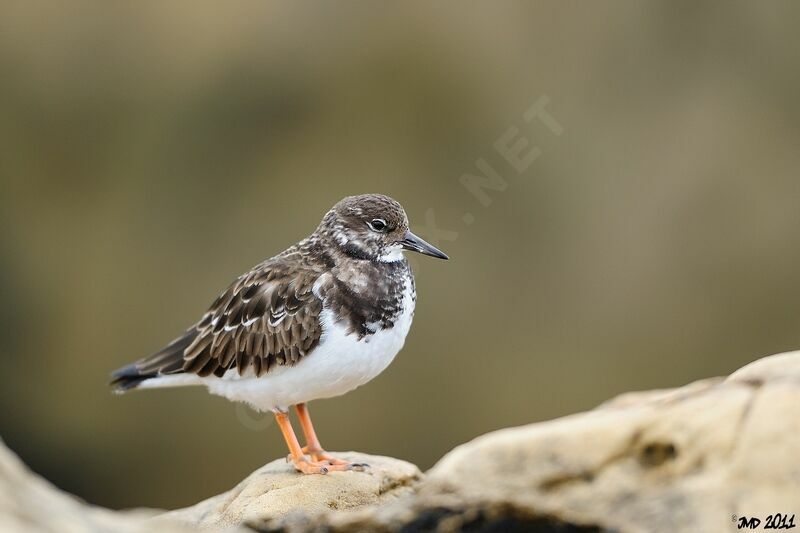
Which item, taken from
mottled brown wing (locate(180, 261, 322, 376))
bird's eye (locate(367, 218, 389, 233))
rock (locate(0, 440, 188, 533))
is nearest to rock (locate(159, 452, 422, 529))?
mottled brown wing (locate(180, 261, 322, 376))

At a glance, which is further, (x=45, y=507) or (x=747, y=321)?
(x=747, y=321)

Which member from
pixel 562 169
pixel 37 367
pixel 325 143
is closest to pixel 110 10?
pixel 325 143

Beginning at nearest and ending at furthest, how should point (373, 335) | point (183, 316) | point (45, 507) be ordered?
1. point (45, 507)
2. point (373, 335)
3. point (183, 316)

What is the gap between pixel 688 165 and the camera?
1250cm

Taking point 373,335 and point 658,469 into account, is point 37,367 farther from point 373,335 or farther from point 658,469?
point 658,469

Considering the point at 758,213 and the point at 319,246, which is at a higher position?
the point at 319,246

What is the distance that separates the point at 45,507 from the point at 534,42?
10.5 metres

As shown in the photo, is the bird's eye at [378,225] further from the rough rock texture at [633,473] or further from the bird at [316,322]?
the rough rock texture at [633,473]

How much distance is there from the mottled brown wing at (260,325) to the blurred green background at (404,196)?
16.5 ft

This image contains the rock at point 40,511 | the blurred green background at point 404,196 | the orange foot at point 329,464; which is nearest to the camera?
the rock at point 40,511

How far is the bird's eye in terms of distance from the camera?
656cm

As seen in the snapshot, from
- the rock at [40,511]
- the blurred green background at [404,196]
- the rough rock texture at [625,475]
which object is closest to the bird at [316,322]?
the rough rock texture at [625,475]
